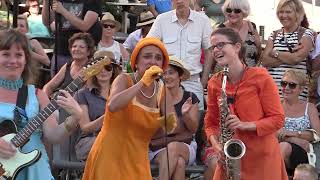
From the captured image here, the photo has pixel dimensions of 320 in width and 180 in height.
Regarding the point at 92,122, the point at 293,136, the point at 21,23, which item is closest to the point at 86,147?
the point at 92,122

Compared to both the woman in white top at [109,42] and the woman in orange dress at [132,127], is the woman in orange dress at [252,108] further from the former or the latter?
the woman in white top at [109,42]

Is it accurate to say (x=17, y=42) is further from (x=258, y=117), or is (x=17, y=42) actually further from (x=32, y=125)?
(x=258, y=117)

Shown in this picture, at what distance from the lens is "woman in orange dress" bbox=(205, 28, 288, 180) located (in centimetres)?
512

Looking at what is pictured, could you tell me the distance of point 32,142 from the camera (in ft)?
15.4

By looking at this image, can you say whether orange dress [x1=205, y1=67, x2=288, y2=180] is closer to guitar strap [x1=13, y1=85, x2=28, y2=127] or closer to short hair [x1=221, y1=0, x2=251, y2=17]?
guitar strap [x1=13, y1=85, x2=28, y2=127]

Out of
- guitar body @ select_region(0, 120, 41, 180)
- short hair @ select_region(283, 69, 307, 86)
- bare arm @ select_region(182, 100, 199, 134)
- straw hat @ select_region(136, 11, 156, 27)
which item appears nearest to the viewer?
guitar body @ select_region(0, 120, 41, 180)

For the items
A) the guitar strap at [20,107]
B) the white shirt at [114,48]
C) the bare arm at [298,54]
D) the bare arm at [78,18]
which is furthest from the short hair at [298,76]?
the guitar strap at [20,107]

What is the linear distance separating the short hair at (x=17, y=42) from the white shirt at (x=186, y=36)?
3.16 m

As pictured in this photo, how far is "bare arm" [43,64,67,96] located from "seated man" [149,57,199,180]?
1575 millimetres

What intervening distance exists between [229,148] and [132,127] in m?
0.72

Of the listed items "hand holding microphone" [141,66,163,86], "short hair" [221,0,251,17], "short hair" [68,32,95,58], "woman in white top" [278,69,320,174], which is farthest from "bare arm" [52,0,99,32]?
"hand holding microphone" [141,66,163,86]

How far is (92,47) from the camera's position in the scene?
798 centimetres

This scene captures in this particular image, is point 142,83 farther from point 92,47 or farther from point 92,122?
point 92,47

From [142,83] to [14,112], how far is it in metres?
0.83
